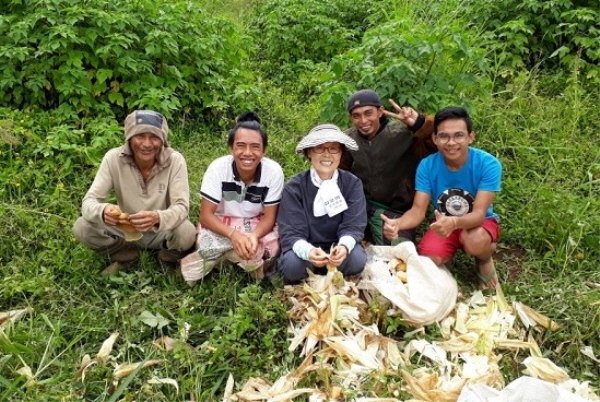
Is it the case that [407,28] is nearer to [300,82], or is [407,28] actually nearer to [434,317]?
[300,82]

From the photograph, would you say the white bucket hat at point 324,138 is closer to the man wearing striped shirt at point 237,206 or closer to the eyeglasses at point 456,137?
the man wearing striped shirt at point 237,206

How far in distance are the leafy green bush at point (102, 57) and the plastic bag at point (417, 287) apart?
2576 mm

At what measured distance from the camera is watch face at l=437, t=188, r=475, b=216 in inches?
135

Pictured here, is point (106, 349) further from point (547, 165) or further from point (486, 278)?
point (547, 165)

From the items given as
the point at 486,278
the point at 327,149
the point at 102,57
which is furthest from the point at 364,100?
the point at 102,57

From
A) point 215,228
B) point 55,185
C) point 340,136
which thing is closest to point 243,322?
point 215,228

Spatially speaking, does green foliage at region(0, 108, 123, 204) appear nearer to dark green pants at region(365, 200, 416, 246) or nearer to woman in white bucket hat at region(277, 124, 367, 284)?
woman in white bucket hat at region(277, 124, 367, 284)

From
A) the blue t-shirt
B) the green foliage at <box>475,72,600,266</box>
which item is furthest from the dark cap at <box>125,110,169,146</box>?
the green foliage at <box>475,72,600,266</box>

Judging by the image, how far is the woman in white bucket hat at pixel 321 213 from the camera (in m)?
3.18

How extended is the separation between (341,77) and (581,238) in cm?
215

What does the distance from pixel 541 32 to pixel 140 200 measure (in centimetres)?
467

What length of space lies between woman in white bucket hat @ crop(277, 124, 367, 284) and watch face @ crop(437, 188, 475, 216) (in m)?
0.55

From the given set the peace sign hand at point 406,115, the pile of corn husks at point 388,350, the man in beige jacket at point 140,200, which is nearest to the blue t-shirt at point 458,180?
the peace sign hand at point 406,115

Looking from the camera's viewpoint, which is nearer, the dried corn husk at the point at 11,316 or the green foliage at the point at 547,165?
the dried corn husk at the point at 11,316
